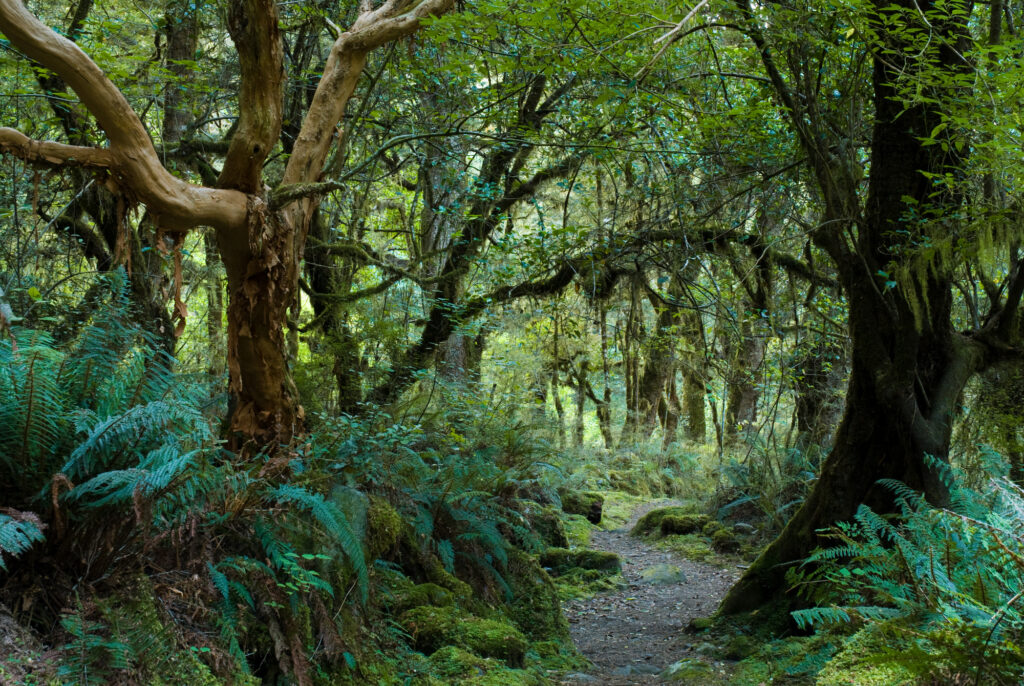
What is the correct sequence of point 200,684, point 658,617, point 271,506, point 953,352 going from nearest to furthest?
point 200,684 → point 271,506 → point 953,352 → point 658,617

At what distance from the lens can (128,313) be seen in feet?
12.9

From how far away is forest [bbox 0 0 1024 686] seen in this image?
298 centimetres

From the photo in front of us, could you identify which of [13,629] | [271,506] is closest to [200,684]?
[13,629]

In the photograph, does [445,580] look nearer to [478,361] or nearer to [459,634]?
[459,634]

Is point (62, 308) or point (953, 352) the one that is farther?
point (62, 308)

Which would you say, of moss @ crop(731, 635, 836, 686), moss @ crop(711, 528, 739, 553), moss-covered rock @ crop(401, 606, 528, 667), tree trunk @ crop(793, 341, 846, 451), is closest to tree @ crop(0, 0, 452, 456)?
moss-covered rock @ crop(401, 606, 528, 667)

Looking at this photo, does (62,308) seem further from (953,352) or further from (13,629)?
(953,352)

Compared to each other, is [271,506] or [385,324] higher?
[385,324]

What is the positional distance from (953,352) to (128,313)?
229 inches

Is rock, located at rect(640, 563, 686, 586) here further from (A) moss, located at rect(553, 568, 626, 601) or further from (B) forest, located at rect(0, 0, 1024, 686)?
(A) moss, located at rect(553, 568, 626, 601)

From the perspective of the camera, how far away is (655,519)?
35.9 ft

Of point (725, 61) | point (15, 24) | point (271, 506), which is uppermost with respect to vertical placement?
point (725, 61)

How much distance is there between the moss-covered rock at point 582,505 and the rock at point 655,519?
2.33 feet

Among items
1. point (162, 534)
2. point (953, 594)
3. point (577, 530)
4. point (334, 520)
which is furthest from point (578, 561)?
point (162, 534)
